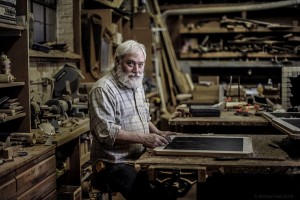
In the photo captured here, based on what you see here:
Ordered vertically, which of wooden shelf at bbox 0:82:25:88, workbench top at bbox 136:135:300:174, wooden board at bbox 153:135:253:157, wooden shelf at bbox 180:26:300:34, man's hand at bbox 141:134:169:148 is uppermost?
wooden shelf at bbox 180:26:300:34

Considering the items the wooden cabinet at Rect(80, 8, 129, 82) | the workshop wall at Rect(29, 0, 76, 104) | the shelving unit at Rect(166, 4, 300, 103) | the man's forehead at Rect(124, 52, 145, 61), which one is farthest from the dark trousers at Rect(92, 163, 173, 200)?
the shelving unit at Rect(166, 4, 300, 103)

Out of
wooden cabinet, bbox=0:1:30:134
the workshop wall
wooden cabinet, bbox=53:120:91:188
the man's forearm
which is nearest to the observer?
the man's forearm

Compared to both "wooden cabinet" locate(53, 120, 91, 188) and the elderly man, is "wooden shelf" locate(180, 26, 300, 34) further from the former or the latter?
the elderly man

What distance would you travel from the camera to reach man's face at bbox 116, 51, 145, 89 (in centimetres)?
303

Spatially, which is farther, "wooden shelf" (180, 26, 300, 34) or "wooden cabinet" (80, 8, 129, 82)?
"wooden shelf" (180, 26, 300, 34)

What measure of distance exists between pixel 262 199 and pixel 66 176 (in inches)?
72.7

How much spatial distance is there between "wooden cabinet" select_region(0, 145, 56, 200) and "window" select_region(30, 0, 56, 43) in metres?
2.00

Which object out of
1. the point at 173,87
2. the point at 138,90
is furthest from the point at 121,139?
the point at 173,87

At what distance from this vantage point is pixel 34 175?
111 inches

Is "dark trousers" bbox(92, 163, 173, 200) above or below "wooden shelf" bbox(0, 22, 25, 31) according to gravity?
below

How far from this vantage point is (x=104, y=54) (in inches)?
221

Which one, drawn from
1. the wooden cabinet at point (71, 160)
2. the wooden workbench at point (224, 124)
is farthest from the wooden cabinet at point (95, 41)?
the wooden workbench at point (224, 124)

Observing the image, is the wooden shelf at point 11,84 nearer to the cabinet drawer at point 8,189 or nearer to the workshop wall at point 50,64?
the workshop wall at point 50,64

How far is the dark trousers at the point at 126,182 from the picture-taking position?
107 inches
